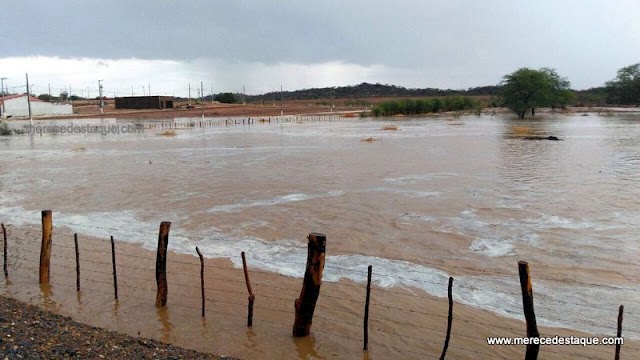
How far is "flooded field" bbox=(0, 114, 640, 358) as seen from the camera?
29.4ft

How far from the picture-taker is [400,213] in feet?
46.1

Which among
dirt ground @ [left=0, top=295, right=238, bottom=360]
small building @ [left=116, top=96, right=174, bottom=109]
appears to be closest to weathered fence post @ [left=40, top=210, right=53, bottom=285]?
dirt ground @ [left=0, top=295, right=238, bottom=360]

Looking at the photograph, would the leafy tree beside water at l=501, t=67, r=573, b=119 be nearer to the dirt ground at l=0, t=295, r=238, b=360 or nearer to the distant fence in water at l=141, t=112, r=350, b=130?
the distant fence in water at l=141, t=112, r=350, b=130

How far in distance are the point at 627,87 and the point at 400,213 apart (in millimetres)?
124733

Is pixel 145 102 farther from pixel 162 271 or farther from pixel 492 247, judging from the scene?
pixel 162 271

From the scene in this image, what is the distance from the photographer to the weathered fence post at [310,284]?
254 inches

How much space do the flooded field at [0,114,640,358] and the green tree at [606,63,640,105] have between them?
336 feet

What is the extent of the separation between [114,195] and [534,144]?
27382 millimetres

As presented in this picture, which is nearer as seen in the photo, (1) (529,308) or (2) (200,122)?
(1) (529,308)

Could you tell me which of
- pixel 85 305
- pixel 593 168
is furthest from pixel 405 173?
pixel 85 305

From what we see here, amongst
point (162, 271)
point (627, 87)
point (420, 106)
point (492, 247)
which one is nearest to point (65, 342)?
point (162, 271)

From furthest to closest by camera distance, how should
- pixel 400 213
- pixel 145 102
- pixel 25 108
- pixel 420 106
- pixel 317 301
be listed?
pixel 145 102, pixel 420 106, pixel 25 108, pixel 400 213, pixel 317 301

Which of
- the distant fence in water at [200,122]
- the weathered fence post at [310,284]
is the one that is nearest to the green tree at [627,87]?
the distant fence in water at [200,122]

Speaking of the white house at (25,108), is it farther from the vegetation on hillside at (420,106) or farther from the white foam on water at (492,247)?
the white foam on water at (492,247)
